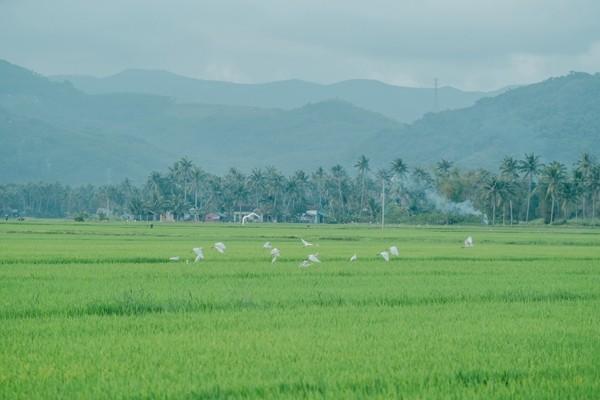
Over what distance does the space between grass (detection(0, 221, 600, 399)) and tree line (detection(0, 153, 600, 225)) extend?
8875 cm

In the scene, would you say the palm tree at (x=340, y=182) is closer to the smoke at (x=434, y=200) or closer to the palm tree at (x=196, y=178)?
the smoke at (x=434, y=200)

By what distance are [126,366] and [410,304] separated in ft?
23.6

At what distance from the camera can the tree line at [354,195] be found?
107m

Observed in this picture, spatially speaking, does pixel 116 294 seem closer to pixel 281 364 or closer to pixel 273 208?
pixel 281 364

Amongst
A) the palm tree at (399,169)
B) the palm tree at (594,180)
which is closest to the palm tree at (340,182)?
the palm tree at (399,169)

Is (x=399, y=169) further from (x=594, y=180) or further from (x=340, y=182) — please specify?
(x=594, y=180)

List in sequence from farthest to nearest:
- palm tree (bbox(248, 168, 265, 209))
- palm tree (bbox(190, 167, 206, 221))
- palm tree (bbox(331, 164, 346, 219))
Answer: palm tree (bbox(190, 167, 206, 221))
palm tree (bbox(248, 168, 265, 209))
palm tree (bbox(331, 164, 346, 219))

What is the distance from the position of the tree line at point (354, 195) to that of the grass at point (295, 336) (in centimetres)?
8875

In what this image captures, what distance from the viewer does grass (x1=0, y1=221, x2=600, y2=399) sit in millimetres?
8250

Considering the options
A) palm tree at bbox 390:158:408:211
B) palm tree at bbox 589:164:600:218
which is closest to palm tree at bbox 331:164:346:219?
palm tree at bbox 390:158:408:211

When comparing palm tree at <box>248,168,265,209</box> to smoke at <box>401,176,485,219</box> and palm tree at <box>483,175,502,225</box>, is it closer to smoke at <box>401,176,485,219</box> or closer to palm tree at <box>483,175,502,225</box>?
smoke at <box>401,176,485,219</box>

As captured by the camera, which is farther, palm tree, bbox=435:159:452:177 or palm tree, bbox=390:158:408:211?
palm tree, bbox=435:159:452:177

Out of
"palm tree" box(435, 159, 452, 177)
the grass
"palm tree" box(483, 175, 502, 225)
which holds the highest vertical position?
"palm tree" box(435, 159, 452, 177)

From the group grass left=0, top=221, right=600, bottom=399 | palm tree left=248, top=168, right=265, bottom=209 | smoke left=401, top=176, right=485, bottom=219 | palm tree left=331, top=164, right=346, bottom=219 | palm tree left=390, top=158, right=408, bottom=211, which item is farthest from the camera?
palm tree left=248, top=168, right=265, bottom=209
